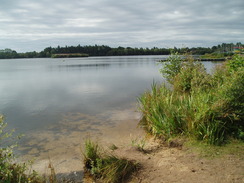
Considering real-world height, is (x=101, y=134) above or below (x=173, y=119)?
below

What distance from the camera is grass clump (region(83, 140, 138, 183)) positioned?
17.3ft

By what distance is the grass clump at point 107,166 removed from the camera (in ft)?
17.3

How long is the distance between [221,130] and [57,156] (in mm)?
5261

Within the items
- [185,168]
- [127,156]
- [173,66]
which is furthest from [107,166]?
[173,66]

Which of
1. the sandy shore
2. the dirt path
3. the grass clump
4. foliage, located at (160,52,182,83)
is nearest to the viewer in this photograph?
the dirt path

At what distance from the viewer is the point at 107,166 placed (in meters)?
5.46

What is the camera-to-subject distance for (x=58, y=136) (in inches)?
365

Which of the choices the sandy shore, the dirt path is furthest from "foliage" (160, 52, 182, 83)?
the dirt path

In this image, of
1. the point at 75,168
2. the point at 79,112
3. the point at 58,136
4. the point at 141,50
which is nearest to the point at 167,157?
the point at 75,168

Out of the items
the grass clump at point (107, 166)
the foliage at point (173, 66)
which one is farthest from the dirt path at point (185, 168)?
the foliage at point (173, 66)

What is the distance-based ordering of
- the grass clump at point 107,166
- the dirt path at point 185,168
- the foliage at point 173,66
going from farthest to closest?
the foliage at point 173,66 → the grass clump at point 107,166 → the dirt path at point 185,168

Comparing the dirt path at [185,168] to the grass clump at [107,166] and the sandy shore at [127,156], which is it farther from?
the grass clump at [107,166]

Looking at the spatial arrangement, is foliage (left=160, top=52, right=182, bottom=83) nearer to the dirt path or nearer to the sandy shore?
the sandy shore

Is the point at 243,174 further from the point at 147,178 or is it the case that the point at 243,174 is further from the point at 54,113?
the point at 54,113
